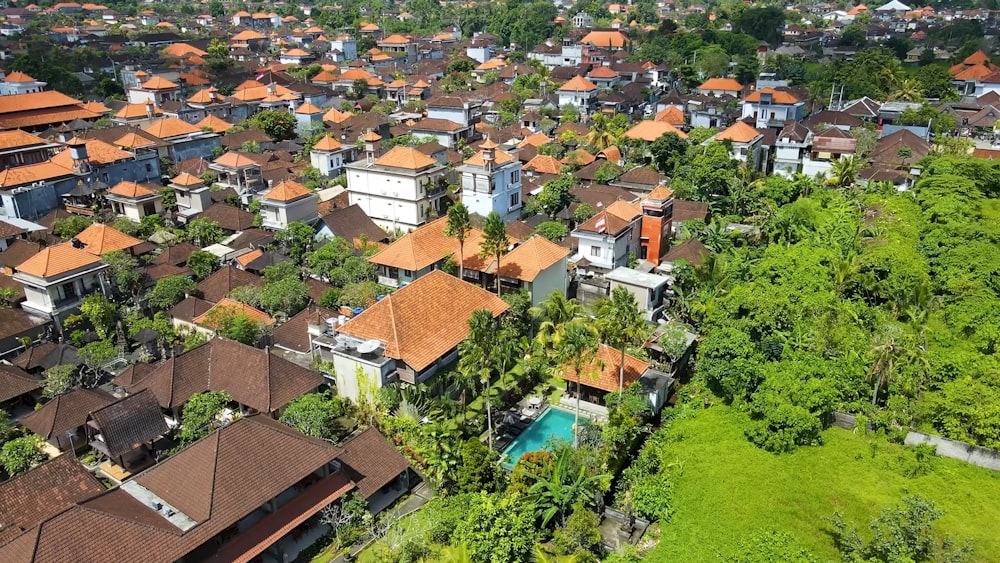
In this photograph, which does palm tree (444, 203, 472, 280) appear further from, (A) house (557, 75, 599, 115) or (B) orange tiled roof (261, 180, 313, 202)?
(A) house (557, 75, 599, 115)

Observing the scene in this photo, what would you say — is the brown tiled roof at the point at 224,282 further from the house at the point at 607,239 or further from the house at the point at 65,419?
the house at the point at 607,239

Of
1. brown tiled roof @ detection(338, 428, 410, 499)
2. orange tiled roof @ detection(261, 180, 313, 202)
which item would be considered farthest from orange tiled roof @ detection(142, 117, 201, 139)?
brown tiled roof @ detection(338, 428, 410, 499)

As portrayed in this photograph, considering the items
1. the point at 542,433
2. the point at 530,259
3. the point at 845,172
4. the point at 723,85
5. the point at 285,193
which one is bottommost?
the point at 542,433

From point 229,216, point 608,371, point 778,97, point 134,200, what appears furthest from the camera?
point 778,97

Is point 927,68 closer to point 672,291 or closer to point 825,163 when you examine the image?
point 825,163

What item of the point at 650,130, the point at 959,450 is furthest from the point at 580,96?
the point at 959,450

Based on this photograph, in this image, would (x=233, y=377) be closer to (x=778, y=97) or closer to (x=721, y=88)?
(x=778, y=97)

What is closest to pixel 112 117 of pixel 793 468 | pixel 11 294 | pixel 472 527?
pixel 11 294
